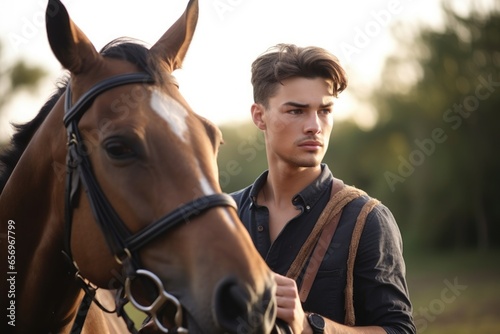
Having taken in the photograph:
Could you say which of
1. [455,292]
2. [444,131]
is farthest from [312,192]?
[444,131]

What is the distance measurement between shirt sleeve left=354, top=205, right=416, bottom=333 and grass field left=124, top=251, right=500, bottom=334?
8.77 metres

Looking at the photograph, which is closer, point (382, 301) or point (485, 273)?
point (382, 301)

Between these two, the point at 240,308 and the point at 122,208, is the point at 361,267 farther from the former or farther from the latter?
the point at 122,208

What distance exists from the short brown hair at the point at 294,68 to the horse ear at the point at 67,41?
4.40 feet

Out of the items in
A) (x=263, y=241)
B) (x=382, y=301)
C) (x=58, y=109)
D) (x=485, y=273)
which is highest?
(x=58, y=109)

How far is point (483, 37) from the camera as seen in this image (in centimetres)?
2522

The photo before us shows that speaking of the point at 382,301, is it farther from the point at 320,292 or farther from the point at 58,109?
the point at 58,109

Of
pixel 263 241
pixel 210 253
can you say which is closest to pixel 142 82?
pixel 210 253

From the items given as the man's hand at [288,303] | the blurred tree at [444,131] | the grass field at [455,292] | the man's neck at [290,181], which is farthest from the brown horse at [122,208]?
the blurred tree at [444,131]

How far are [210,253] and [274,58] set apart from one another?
1.99 meters

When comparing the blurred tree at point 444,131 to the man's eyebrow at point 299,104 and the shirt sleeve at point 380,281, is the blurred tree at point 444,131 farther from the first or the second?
the shirt sleeve at point 380,281

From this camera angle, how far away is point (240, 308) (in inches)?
98.1

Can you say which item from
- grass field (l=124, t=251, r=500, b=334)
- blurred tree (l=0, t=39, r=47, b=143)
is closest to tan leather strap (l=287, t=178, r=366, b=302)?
grass field (l=124, t=251, r=500, b=334)

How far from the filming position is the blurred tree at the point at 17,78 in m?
18.3
